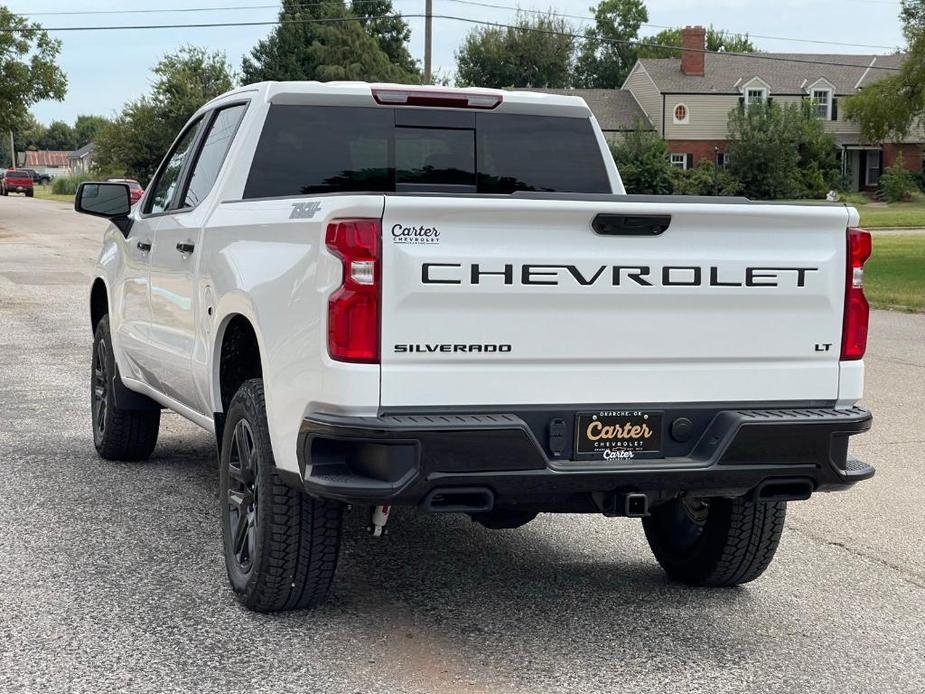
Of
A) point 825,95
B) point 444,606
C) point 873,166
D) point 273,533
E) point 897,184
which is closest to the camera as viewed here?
point 273,533

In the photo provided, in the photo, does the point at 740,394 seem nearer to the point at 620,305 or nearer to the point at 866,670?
the point at 620,305

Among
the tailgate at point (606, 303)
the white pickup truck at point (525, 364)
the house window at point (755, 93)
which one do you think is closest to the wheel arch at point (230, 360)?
the white pickup truck at point (525, 364)

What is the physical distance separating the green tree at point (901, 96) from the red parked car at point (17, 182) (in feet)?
191

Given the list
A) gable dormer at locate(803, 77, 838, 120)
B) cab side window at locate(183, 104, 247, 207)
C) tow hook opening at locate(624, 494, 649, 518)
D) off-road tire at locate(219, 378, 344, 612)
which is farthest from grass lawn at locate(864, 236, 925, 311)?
gable dormer at locate(803, 77, 838, 120)

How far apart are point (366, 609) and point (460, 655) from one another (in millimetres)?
619

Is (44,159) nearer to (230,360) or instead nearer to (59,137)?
(59,137)

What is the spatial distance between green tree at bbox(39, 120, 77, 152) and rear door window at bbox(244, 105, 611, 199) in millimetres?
195463

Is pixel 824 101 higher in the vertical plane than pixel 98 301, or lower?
higher

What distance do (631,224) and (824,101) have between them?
71868mm

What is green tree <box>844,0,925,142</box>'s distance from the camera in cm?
2666

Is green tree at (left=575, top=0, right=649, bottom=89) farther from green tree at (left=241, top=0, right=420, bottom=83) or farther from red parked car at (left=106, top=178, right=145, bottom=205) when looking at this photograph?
red parked car at (left=106, top=178, right=145, bottom=205)

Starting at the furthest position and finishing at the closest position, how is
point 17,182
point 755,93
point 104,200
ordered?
1. point 17,182
2. point 755,93
3. point 104,200

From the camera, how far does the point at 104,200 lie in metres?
7.35

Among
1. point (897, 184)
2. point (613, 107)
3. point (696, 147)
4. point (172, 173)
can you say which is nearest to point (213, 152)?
point (172, 173)
